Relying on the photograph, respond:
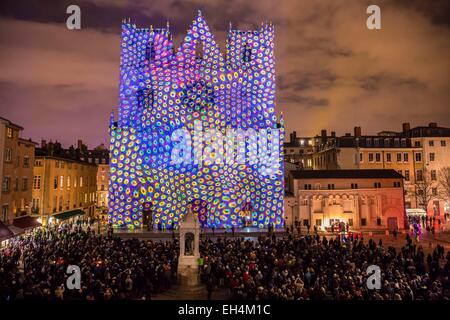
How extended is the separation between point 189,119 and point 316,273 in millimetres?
22777

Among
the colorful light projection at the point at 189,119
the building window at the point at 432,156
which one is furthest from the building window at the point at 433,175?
the colorful light projection at the point at 189,119

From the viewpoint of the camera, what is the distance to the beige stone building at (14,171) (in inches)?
1094

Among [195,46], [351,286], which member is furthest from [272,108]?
[351,286]

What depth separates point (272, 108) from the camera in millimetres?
35531

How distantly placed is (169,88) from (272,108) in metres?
10.6

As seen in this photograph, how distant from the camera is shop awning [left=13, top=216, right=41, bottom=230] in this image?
29.6 m

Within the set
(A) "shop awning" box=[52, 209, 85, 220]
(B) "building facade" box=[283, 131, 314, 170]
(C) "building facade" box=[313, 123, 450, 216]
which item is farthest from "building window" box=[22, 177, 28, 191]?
(B) "building facade" box=[283, 131, 314, 170]

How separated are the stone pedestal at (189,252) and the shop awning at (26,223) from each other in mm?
18841

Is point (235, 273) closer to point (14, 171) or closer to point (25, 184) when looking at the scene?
point (14, 171)

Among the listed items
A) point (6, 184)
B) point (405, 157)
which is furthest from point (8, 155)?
point (405, 157)

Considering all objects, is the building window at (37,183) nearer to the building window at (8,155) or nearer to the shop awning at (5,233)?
the building window at (8,155)

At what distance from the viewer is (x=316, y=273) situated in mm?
15695

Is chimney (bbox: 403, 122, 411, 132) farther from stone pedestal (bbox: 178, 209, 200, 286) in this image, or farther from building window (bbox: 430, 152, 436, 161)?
stone pedestal (bbox: 178, 209, 200, 286)

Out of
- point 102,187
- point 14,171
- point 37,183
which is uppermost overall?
point 14,171
